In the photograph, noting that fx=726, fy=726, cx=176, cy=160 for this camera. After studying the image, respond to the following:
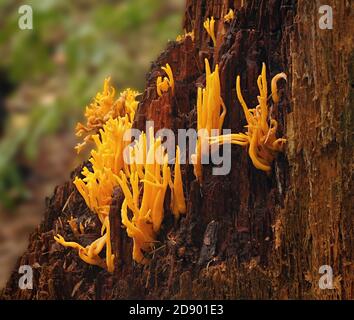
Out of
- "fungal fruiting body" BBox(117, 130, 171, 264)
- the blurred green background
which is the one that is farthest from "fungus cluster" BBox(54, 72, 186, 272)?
the blurred green background

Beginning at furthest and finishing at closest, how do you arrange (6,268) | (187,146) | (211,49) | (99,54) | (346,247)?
(99,54)
(6,268)
(211,49)
(187,146)
(346,247)

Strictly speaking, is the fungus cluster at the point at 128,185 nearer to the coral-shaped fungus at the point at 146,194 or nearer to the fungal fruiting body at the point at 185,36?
the coral-shaped fungus at the point at 146,194

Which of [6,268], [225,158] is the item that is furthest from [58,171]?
[225,158]

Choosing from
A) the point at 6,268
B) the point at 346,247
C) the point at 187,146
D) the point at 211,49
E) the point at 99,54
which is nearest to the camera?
the point at 346,247

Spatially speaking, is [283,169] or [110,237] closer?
[283,169]

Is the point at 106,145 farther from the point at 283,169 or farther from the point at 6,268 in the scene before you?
the point at 6,268

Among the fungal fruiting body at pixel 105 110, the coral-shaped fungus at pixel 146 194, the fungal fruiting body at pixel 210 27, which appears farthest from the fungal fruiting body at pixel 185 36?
the coral-shaped fungus at pixel 146 194
